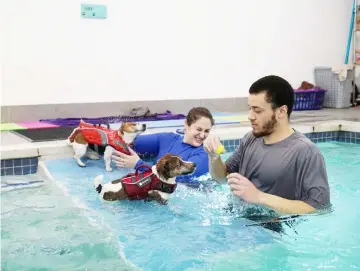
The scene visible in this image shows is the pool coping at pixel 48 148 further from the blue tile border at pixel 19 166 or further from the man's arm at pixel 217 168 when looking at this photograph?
the man's arm at pixel 217 168

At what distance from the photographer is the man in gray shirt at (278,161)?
8.48 ft

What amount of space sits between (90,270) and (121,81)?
5007 mm

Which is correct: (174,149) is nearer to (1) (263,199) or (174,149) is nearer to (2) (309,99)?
(1) (263,199)

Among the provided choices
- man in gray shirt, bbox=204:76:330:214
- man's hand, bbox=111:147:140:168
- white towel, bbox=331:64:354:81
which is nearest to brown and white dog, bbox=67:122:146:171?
man's hand, bbox=111:147:140:168

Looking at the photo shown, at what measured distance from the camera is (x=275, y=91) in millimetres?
2717

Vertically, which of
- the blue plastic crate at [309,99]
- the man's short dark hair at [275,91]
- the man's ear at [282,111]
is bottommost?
the blue plastic crate at [309,99]

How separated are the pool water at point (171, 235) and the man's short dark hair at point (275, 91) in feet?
2.12

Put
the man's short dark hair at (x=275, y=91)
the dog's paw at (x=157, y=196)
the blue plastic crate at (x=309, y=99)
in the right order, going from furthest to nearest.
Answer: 1. the blue plastic crate at (x=309, y=99)
2. the dog's paw at (x=157, y=196)
3. the man's short dark hair at (x=275, y=91)

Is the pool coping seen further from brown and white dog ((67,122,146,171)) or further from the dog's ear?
the dog's ear

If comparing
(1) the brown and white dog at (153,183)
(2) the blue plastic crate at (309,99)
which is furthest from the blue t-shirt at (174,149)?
(2) the blue plastic crate at (309,99)

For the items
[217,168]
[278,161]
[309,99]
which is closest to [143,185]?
[217,168]

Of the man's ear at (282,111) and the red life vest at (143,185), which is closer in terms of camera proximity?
the man's ear at (282,111)

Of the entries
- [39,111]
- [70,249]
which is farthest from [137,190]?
[39,111]

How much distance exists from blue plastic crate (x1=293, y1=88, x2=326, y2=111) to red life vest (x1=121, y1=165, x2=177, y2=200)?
5.34m
